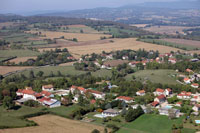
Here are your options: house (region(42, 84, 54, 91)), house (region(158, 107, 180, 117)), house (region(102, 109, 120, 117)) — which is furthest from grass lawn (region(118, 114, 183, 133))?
house (region(42, 84, 54, 91))

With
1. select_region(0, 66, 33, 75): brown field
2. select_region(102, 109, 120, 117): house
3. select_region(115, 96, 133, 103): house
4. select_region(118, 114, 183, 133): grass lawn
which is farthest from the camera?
select_region(0, 66, 33, 75): brown field

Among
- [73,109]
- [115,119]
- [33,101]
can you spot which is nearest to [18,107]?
[33,101]

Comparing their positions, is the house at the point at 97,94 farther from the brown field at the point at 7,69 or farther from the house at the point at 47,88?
the brown field at the point at 7,69

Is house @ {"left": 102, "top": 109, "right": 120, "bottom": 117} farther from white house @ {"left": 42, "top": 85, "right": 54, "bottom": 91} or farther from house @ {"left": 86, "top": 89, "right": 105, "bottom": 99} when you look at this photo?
white house @ {"left": 42, "top": 85, "right": 54, "bottom": 91}

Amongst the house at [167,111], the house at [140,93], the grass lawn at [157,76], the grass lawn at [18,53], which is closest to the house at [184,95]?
the house at [140,93]

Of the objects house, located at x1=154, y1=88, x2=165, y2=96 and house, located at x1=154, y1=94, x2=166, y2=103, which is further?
house, located at x1=154, y1=88, x2=165, y2=96
